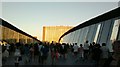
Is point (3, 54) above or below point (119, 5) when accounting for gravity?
below

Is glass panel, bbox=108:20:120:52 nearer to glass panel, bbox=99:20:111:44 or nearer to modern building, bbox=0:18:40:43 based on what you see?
glass panel, bbox=99:20:111:44

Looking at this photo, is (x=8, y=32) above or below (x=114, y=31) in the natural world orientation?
above

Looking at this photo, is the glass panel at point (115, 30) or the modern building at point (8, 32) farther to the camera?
the modern building at point (8, 32)

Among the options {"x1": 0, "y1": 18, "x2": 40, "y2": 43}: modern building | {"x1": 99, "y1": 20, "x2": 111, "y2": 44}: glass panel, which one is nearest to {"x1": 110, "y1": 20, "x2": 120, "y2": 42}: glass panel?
{"x1": 99, "y1": 20, "x2": 111, "y2": 44}: glass panel

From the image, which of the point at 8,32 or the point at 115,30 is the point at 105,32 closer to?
the point at 115,30

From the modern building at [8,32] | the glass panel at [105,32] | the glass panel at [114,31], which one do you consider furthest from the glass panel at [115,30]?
the modern building at [8,32]

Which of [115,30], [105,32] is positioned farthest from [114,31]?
[105,32]

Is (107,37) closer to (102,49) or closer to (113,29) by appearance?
(113,29)

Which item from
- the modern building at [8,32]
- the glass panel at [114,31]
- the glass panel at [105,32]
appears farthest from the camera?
the modern building at [8,32]

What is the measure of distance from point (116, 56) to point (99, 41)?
19.2m

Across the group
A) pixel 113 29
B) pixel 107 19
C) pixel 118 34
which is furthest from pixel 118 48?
pixel 107 19

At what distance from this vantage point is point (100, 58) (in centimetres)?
1820

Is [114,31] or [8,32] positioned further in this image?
[8,32]

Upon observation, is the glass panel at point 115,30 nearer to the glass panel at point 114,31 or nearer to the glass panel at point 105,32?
the glass panel at point 114,31
